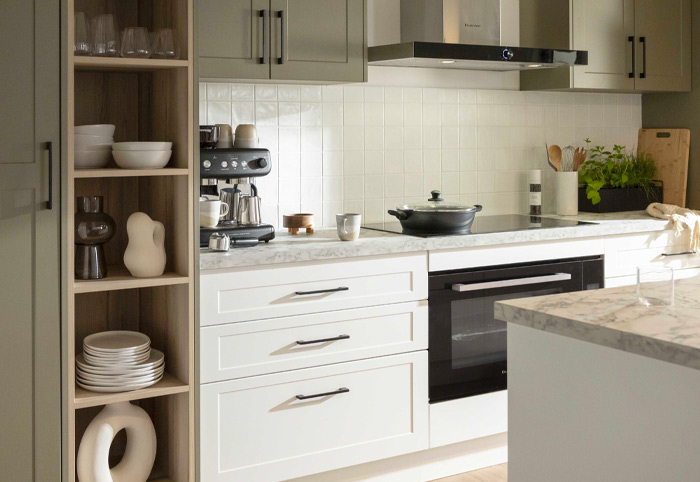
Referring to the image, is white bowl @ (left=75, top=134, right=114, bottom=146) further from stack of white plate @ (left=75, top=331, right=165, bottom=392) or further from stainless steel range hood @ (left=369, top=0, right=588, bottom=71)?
stainless steel range hood @ (left=369, top=0, right=588, bottom=71)

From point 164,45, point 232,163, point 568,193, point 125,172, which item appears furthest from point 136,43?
point 568,193

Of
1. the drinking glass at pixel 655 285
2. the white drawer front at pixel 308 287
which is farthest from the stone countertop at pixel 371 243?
the drinking glass at pixel 655 285

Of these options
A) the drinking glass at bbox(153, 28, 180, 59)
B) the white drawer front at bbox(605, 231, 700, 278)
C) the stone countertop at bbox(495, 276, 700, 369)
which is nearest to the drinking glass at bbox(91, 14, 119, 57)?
the drinking glass at bbox(153, 28, 180, 59)

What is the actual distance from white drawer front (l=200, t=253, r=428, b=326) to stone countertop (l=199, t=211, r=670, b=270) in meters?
0.03

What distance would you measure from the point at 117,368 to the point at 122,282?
0.27m

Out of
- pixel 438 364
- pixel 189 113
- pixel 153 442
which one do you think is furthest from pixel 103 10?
pixel 438 364

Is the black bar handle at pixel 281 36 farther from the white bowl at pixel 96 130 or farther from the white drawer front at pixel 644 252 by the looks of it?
the white drawer front at pixel 644 252

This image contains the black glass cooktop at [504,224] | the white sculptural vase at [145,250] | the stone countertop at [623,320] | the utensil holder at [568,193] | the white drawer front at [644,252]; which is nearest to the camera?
the stone countertop at [623,320]

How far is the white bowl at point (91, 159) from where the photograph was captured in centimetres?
254

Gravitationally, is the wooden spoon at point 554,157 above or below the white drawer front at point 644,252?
above

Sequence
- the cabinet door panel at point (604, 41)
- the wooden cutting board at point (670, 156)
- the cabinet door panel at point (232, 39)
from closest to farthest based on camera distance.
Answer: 1. the cabinet door panel at point (232, 39)
2. the cabinet door panel at point (604, 41)
3. the wooden cutting board at point (670, 156)

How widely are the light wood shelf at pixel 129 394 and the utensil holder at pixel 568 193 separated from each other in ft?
7.19

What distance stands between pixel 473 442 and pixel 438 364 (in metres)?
0.43

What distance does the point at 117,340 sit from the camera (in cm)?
272
